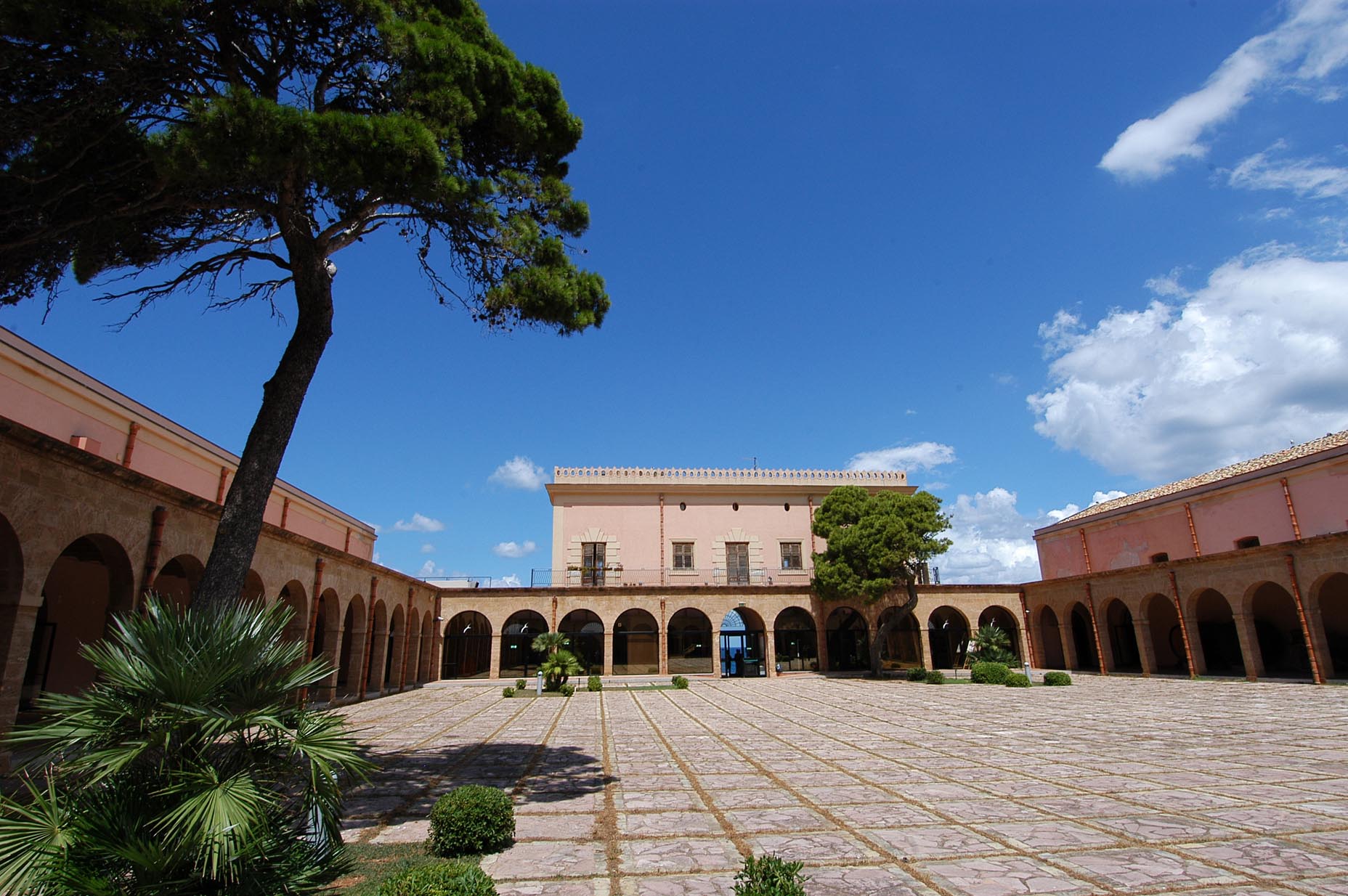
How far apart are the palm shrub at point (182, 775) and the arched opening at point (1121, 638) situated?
98.4ft

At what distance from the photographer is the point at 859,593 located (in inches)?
1021

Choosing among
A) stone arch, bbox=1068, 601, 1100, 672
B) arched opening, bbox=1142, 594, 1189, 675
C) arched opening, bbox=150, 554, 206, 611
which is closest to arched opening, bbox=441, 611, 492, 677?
arched opening, bbox=150, 554, 206, 611

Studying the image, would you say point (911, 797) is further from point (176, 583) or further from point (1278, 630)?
point (1278, 630)


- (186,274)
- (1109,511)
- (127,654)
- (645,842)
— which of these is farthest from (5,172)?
(1109,511)

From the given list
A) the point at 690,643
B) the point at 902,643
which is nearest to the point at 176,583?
the point at 690,643

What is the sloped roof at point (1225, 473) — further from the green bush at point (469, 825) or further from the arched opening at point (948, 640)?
the green bush at point (469, 825)

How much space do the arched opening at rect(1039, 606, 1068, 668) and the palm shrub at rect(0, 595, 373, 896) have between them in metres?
31.5

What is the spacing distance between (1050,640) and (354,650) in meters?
27.1

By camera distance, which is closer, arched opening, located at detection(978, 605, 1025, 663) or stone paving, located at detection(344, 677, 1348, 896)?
stone paving, located at detection(344, 677, 1348, 896)

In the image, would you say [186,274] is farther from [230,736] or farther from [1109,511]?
[1109,511]

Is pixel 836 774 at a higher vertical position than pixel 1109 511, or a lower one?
lower

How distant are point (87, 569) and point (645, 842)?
49.6ft

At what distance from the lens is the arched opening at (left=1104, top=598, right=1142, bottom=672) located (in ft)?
90.2

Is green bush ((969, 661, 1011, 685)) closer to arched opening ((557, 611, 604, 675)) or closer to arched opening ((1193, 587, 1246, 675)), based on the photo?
arched opening ((1193, 587, 1246, 675))
